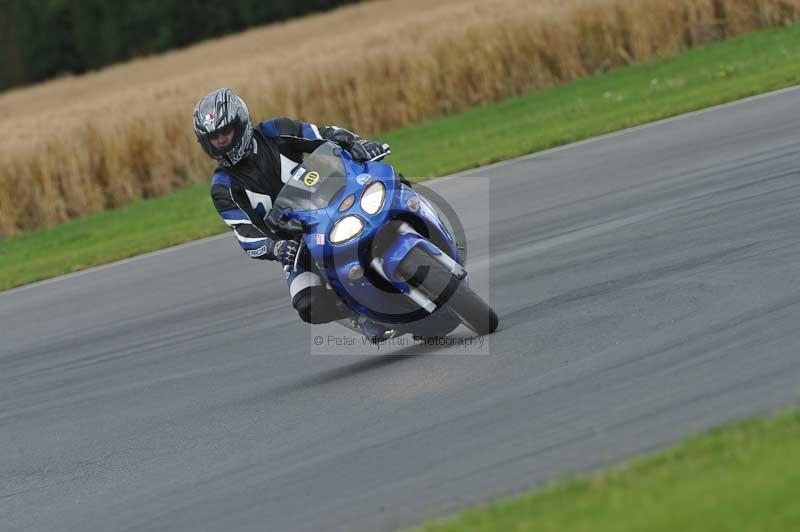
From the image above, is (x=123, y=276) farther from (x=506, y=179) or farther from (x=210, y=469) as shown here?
(x=210, y=469)

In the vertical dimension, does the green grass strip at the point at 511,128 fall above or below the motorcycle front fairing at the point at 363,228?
below

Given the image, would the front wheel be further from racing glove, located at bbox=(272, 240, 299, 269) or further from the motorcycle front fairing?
racing glove, located at bbox=(272, 240, 299, 269)

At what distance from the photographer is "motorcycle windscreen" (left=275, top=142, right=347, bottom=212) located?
8070mm

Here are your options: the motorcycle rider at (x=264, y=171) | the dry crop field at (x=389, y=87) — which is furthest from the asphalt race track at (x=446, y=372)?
the dry crop field at (x=389, y=87)

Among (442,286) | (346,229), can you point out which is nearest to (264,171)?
(346,229)

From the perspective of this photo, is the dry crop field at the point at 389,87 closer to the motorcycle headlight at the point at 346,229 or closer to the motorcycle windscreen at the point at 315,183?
the motorcycle windscreen at the point at 315,183

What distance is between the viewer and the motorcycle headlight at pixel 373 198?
7.93m

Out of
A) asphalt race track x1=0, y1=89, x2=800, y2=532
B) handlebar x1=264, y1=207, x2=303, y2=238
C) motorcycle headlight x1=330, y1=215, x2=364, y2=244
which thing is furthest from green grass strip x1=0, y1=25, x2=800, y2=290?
motorcycle headlight x1=330, y1=215, x2=364, y2=244

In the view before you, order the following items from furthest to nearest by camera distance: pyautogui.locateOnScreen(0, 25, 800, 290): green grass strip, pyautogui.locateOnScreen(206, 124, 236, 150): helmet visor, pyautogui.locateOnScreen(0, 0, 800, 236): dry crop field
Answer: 1. pyautogui.locateOnScreen(0, 0, 800, 236): dry crop field
2. pyautogui.locateOnScreen(0, 25, 800, 290): green grass strip
3. pyautogui.locateOnScreen(206, 124, 236, 150): helmet visor

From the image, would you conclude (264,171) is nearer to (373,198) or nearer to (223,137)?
(223,137)

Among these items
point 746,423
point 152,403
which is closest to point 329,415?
point 152,403

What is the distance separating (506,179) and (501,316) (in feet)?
20.0

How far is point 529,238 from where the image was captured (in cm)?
1183

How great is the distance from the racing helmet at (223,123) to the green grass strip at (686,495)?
3462mm
